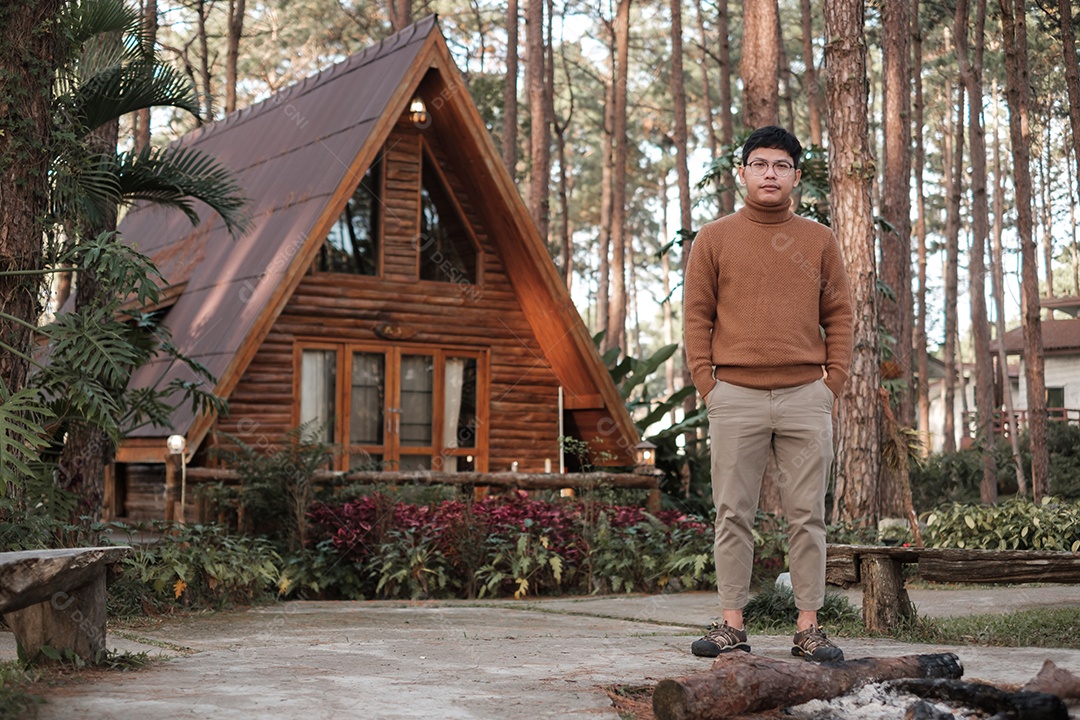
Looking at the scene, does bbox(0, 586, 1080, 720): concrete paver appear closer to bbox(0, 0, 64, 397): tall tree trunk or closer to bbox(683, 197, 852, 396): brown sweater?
bbox(683, 197, 852, 396): brown sweater

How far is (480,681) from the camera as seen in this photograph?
450cm

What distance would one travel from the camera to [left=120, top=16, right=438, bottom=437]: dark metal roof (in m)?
12.7

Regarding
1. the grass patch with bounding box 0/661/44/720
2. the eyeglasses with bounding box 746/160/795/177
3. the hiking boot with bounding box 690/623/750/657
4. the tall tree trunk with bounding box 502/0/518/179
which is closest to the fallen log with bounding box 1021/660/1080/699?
the hiking boot with bounding box 690/623/750/657

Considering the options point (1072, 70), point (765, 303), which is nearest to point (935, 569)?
point (765, 303)

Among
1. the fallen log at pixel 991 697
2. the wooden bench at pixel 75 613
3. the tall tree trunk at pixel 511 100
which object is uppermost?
the tall tree trunk at pixel 511 100

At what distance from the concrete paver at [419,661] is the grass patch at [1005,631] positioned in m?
0.25

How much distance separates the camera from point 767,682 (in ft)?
12.9

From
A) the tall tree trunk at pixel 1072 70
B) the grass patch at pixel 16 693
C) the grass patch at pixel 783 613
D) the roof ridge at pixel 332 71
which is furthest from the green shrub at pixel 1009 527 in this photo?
the grass patch at pixel 16 693

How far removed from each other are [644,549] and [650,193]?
37.6m

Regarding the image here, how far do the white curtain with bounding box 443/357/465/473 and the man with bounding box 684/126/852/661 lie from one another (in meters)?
9.38

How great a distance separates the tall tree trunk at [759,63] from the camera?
1401cm

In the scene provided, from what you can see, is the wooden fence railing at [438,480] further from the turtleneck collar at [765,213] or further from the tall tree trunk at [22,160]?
the turtleneck collar at [765,213]

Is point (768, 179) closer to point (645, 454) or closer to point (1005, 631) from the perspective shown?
point (1005, 631)

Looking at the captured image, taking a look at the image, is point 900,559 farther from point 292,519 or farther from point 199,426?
point 199,426
